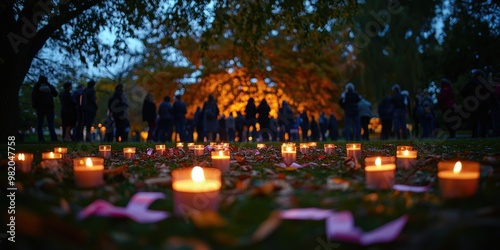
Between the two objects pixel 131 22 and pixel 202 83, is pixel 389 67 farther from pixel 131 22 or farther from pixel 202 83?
pixel 131 22

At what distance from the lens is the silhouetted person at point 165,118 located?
477 inches

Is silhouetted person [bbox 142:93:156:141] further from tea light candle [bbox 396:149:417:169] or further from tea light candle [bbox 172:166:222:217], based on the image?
tea light candle [bbox 172:166:222:217]

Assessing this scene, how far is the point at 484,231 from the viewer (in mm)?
1255

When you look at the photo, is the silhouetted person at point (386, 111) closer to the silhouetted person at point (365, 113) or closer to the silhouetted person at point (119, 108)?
the silhouetted person at point (365, 113)

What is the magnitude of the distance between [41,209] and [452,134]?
11632 millimetres

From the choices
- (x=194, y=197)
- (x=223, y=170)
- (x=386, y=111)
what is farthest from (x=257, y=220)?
(x=386, y=111)

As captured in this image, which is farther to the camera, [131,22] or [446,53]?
[446,53]

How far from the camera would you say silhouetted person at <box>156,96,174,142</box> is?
1212 centimetres

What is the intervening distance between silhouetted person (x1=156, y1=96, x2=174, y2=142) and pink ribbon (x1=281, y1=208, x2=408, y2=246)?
1100cm

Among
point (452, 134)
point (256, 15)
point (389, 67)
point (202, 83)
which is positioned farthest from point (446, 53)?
point (256, 15)

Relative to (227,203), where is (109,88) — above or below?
above

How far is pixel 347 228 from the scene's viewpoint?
136 centimetres

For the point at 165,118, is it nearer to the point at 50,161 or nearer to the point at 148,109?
the point at 148,109

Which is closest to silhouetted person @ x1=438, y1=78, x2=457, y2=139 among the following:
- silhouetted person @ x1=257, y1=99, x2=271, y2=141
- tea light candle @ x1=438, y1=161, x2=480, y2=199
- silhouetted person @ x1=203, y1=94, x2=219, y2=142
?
silhouetted person @ x1=257, y1=99, x2=271, y2=141
